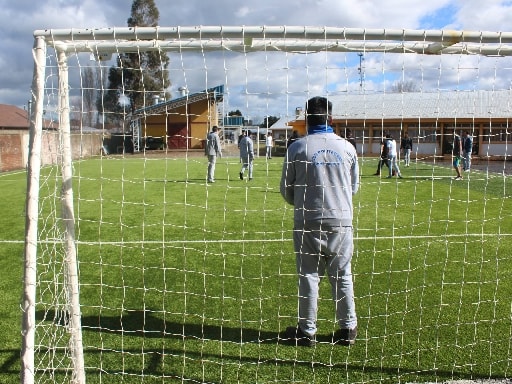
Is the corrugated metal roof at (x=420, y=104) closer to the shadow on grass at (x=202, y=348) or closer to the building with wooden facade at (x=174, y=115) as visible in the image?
the building with wooden facade at (x=174, y=115)

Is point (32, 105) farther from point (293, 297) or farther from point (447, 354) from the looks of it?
point (447, 354)

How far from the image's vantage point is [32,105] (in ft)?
10.2

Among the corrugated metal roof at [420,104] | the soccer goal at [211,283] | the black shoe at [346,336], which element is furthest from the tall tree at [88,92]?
the black shoe at [346,336]

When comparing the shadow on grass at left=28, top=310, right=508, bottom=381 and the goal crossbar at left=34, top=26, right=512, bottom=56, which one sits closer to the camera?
the goal crossbar at left=34, top=26, right=512, bottom=56

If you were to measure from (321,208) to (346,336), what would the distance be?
1.16 m

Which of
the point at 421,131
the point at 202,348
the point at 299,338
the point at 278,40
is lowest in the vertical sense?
the point at 202,348

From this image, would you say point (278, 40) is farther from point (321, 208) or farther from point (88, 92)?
point (88, 92)

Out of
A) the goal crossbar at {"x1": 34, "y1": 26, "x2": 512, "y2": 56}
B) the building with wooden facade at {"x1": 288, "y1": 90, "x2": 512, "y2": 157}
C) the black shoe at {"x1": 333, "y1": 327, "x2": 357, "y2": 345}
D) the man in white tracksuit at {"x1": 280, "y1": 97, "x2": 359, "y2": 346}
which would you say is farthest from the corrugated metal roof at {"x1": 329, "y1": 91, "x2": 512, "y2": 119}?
the black shoe at {"x1": 333, "y1": 327, "x2": 357, "y2": 345}

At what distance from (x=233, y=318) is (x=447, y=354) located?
1999 mm

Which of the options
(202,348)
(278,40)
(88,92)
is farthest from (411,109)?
(88,92)

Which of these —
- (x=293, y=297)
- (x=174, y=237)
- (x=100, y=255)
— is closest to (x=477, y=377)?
(x=293, y=297)

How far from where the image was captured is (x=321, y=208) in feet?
12.6

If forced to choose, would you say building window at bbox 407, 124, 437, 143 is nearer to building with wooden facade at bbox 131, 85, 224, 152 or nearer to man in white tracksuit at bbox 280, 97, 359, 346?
man in white tracksuit at bbox 280, 97, 359, 346

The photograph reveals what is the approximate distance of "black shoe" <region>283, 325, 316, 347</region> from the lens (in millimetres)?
4051
